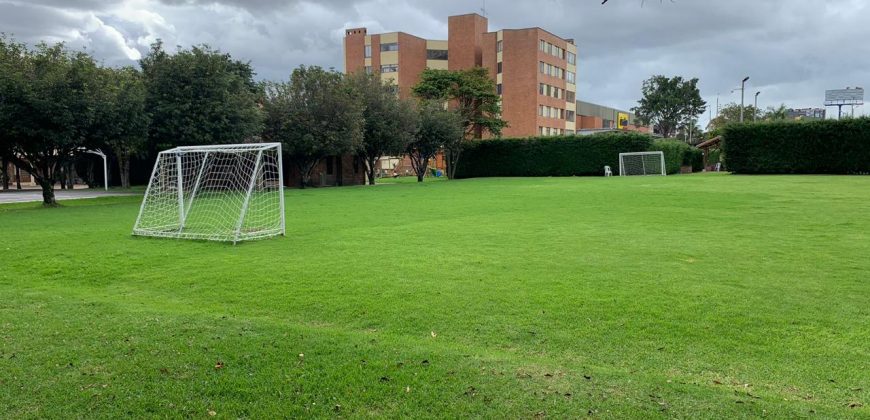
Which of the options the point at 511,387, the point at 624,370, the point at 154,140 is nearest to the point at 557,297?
the point at 624,370

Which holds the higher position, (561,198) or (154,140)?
(154,140)

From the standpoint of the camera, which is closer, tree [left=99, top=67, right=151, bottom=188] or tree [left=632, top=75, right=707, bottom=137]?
tree [left=99, top=67, right=151, bottom=188]

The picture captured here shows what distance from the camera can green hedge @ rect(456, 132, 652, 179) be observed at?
133 feet

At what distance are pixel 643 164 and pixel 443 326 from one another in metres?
37.9

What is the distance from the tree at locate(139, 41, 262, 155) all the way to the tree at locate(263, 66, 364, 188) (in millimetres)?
5579

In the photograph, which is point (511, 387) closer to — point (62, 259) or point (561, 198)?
point (62, 259)

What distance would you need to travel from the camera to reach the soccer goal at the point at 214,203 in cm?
1115

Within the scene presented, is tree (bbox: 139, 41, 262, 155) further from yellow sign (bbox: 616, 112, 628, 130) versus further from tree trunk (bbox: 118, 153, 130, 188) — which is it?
yellow sign (bbox: 616, 112, 628, 130)

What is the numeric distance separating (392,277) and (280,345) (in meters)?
2.60

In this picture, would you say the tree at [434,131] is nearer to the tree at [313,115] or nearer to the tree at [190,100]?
the tree at [313,115]

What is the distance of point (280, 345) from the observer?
180 inches

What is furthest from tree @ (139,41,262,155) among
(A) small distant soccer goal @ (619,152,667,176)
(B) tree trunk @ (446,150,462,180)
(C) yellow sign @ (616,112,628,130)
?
(C) yellow sign @ (616,112,628,130)

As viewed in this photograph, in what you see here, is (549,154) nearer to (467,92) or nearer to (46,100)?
(467,92)

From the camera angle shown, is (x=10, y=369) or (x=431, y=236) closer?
(x=10, y=369)
